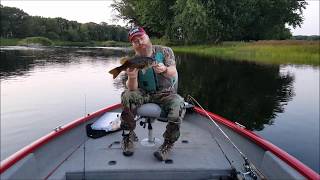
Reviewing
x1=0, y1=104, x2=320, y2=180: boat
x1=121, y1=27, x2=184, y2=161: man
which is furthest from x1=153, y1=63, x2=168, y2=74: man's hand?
x1=0, y1=104, x2=320, y2=180: boat

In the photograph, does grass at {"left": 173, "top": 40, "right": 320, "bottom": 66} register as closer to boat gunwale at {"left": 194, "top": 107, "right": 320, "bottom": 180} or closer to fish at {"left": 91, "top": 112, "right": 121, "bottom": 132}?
fish at {"left": 91, "top": 112, "right": 121, "bottom": 132}

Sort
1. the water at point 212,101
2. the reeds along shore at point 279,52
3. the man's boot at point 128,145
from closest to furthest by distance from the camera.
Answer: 1. the man's boot at point 128,145
2. the water at point 212,101
3. the reeds along shore at point 279,52

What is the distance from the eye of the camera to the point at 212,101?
51.2ft

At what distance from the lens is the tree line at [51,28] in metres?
122

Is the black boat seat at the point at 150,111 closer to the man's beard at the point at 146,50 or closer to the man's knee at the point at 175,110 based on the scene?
the man's knee at the point at 175,110

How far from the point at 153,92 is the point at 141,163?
45.4 inches

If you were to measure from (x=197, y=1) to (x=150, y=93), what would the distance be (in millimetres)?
45802

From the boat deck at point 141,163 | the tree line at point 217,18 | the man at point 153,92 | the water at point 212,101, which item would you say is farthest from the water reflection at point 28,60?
the man at point 153,92

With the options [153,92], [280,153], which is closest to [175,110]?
[153,92]

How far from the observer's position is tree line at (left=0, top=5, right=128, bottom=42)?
122 m

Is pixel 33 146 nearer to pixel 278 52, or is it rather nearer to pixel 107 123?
pixel 107 123

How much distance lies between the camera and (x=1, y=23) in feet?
386

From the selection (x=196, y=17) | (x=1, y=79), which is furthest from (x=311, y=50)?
(x=1, y=79)

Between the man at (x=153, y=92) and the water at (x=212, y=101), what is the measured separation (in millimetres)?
4495
